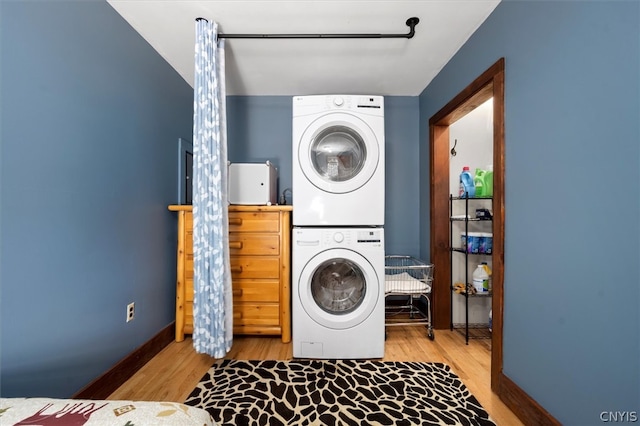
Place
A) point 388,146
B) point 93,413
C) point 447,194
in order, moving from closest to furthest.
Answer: point 93,413, point 447,194, point 388,146

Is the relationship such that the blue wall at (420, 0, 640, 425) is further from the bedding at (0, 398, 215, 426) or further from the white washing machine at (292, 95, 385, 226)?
the bedding at (0, 398, 215, 426)

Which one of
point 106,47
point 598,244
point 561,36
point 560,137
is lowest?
point 598,244

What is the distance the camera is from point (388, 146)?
2.71 meters

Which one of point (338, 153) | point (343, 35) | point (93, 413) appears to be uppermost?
point (343, 35)

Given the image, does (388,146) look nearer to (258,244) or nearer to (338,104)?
(338,104)

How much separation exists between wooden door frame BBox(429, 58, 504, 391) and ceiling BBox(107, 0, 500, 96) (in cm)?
40

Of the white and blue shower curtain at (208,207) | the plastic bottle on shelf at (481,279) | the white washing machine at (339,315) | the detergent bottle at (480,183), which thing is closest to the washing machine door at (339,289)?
the white washing machine at (339,315)

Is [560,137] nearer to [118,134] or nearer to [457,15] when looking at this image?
[457,15]

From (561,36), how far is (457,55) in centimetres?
91

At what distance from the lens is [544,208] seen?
3.75ft

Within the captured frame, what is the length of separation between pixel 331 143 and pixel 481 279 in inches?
65.4

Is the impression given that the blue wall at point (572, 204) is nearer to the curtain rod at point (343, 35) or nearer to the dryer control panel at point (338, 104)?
the curtain rod at point (343, 35)

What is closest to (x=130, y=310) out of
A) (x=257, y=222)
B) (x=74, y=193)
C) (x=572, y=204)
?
(x=74, y=193)

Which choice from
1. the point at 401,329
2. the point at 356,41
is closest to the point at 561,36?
the point at 356,41
